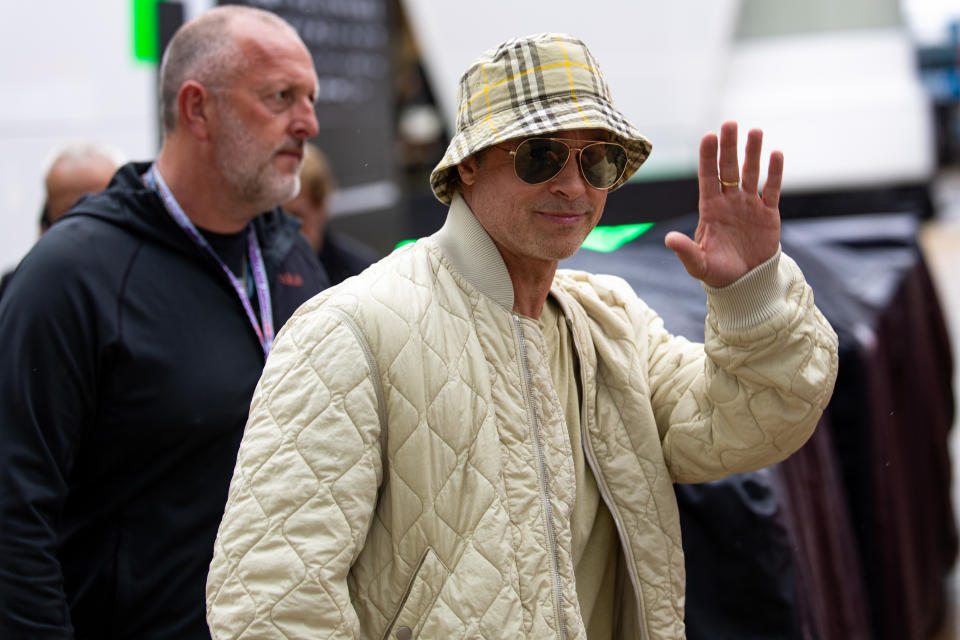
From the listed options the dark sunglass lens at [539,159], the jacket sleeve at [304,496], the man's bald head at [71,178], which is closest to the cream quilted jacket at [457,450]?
the jacket sleeve at [304,496]

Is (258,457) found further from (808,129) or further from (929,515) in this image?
(808,129)

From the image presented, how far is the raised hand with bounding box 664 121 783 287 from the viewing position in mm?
1653

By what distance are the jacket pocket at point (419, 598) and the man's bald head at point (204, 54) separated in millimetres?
1243

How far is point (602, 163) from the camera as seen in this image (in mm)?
1676

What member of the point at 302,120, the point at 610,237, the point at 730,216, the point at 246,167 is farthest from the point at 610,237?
the point at 730,216

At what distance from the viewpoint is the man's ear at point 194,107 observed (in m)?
2.28

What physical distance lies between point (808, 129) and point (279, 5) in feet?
34.8

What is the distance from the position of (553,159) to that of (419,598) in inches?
27.0

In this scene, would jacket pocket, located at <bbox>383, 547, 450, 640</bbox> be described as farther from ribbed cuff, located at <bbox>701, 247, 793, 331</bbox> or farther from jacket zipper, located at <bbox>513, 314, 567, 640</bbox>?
ribbed cuff, located at <bbox>701, 247, 793, 331</bbox>

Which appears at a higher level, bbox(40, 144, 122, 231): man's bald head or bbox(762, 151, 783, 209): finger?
bbox(762, 151, 783, 209): finger

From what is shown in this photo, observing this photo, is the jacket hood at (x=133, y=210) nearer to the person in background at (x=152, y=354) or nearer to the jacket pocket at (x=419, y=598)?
the person in background at (x=152, y=354)

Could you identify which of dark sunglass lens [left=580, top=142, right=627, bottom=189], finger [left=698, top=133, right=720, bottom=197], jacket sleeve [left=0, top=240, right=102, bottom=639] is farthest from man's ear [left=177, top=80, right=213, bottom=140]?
finger [left=698, top=133, right=720, bottom=197]

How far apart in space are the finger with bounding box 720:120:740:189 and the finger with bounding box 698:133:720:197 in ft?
0.04

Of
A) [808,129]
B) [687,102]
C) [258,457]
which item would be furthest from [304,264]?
[808,129]
